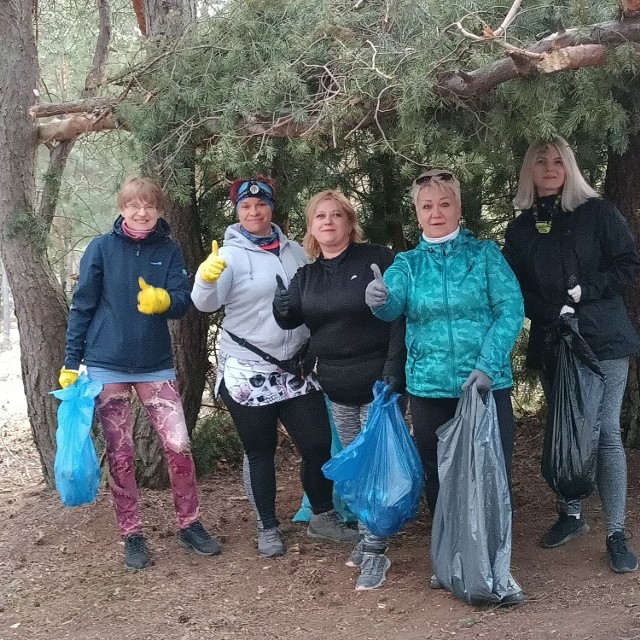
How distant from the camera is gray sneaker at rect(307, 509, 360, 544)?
416 centimetres

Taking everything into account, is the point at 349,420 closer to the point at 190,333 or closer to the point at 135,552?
the point at 135,552

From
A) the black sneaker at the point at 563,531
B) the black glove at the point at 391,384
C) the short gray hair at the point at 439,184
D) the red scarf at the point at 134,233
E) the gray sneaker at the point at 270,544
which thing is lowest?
the black sneaker at the point at 563,531

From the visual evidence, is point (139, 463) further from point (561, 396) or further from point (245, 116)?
point (561, 396)

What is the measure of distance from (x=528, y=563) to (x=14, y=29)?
4378mm

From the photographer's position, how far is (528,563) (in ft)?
12.3

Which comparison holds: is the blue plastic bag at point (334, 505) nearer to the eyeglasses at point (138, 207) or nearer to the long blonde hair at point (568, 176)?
the eyeglasses at point (138, 207)

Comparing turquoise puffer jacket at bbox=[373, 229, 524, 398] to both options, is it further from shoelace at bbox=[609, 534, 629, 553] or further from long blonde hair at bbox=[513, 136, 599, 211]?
shoelace at bbox=[609, 534, 629, 553]

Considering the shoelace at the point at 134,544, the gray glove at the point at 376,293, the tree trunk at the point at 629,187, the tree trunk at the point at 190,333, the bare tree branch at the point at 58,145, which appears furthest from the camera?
the tree trunk at the point at 190,333

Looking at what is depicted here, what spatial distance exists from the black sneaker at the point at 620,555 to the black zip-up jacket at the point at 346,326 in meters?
1.19

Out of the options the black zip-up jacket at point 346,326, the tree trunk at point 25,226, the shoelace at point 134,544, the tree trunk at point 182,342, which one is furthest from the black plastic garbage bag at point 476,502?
the tree trunk at point 25,226

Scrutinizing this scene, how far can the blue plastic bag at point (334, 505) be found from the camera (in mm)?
4115

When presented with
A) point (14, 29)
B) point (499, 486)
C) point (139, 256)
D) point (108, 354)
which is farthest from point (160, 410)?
point (14, 29)

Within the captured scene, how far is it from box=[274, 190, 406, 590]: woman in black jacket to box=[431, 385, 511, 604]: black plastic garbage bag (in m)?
0.44

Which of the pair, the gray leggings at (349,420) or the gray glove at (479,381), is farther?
the gray leggings at (349,420)
